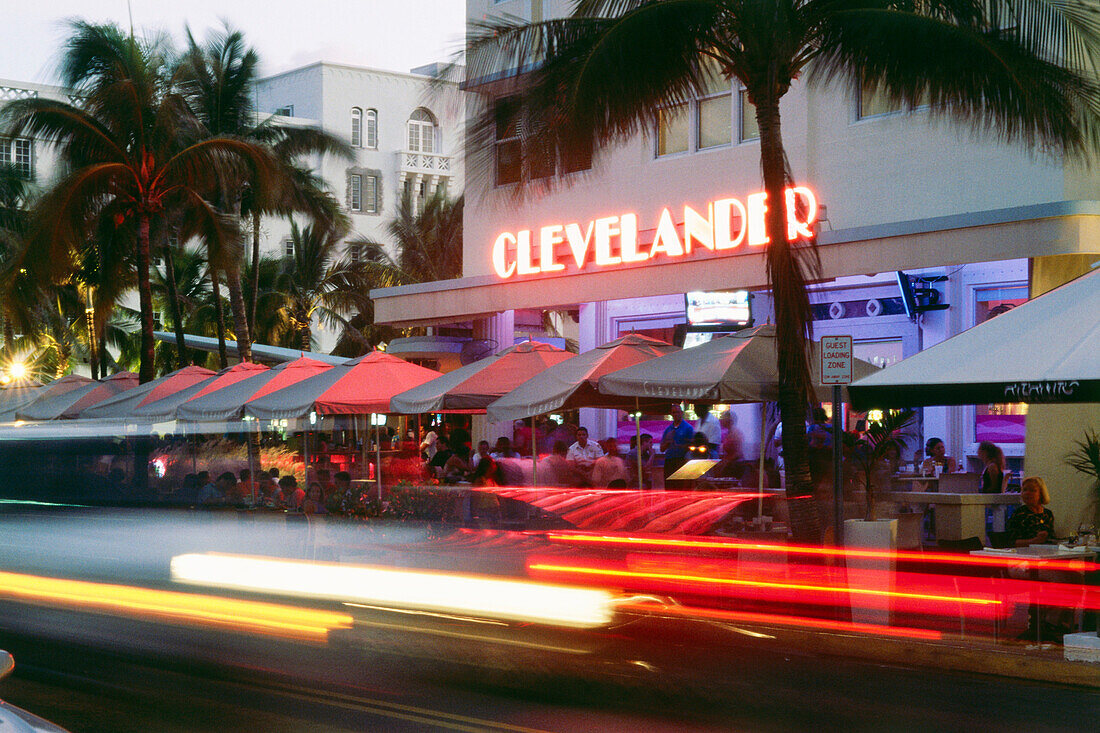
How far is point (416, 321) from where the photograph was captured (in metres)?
23.9

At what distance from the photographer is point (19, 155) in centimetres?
4953

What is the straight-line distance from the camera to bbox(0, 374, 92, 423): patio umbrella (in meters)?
28.0

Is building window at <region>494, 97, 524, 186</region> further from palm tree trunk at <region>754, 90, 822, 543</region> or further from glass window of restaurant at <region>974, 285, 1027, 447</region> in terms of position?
glass window of restaurant at <region>974, 285, 1027, 447</region>

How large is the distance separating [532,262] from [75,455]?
11.3 m

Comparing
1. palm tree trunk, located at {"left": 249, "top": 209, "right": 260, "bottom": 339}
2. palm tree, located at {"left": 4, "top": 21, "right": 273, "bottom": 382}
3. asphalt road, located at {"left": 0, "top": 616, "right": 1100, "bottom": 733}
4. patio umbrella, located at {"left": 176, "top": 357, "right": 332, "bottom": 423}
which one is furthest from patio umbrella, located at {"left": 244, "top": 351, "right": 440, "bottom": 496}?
palm tree trunk, located at {"left": 249, "top": 209, "right": 260, "bottom": 339}

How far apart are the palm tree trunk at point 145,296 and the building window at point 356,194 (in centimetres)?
2965

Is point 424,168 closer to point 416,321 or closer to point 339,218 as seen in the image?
point 339,218

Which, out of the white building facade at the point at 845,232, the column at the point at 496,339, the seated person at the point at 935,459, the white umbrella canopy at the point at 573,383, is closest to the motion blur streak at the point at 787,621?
the white umbrella canopy at the point at 573,383

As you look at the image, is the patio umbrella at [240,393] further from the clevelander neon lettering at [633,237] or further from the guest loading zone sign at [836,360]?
the guest loading zone sign at [836,360]

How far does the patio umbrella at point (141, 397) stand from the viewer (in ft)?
71.9

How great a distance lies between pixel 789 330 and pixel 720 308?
8.07 m

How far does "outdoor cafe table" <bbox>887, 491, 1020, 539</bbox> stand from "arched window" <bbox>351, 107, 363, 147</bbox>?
46.4 meters

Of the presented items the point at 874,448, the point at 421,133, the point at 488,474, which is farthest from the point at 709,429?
the point at 421,133

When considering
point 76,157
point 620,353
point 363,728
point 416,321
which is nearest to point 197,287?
point 76,157
